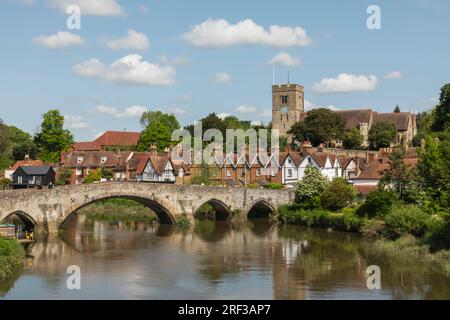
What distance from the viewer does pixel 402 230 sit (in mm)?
43062

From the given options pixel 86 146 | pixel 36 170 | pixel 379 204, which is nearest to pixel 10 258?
pixel 379 204

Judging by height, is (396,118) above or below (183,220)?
above

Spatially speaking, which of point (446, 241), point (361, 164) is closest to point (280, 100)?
point (361, 164)

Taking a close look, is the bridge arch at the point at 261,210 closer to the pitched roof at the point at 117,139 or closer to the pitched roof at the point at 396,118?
the pitched roof at the point at 396,118

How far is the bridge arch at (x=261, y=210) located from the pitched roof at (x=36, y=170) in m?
26.3

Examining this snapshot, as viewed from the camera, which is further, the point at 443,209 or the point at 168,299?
the point at 443,209

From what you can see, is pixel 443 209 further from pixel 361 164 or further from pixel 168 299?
pixel 361 164

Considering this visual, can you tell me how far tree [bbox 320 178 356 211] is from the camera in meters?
55.1

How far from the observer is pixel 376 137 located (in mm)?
89062

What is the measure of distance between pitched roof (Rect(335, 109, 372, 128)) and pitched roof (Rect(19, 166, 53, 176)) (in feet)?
130

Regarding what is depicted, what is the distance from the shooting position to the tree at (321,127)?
8281 cm

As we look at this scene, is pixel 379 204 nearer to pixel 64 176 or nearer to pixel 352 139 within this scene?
pixel 352 139
